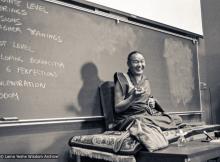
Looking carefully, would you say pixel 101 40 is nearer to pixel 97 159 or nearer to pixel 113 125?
pixel 113 125

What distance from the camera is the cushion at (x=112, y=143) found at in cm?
166

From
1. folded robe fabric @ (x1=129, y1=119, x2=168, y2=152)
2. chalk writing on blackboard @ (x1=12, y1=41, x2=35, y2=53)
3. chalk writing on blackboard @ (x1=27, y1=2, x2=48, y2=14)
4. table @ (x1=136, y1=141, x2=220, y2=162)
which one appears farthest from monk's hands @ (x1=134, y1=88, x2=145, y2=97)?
chalk writing on blackboard @ (x1=27, y1=2, x2=48, y2=14)

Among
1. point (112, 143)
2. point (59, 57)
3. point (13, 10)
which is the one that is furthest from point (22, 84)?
point (112, 143)

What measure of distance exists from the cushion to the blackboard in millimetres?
277

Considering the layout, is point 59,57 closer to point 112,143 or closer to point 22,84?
point 22,84

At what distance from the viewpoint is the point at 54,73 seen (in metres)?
2.15

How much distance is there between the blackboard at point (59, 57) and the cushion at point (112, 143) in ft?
0.91

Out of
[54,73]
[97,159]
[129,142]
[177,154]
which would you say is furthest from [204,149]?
[54,73]

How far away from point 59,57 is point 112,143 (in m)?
0.78

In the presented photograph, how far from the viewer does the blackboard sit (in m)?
1.94

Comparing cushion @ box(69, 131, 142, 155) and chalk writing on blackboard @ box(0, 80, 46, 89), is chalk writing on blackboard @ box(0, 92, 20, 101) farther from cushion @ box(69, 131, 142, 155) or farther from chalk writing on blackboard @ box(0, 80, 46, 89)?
cushion @ box(69, 131, 142, 155)

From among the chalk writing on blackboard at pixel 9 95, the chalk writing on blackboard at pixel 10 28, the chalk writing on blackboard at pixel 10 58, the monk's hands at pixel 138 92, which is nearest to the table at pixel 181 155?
the monk's hands at pixel 138 92

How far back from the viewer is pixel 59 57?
86.7 inches

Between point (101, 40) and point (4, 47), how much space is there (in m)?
0.85
